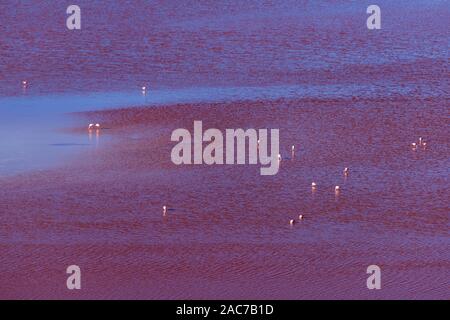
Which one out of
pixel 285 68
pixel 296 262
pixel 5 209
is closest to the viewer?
pixel 296 262

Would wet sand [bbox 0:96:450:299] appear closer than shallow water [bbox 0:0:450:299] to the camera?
Yes

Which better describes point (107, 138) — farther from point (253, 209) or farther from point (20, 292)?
point (20, 292)

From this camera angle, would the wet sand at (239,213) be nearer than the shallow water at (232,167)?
Yes

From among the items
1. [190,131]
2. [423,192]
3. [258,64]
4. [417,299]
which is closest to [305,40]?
[258,64]
